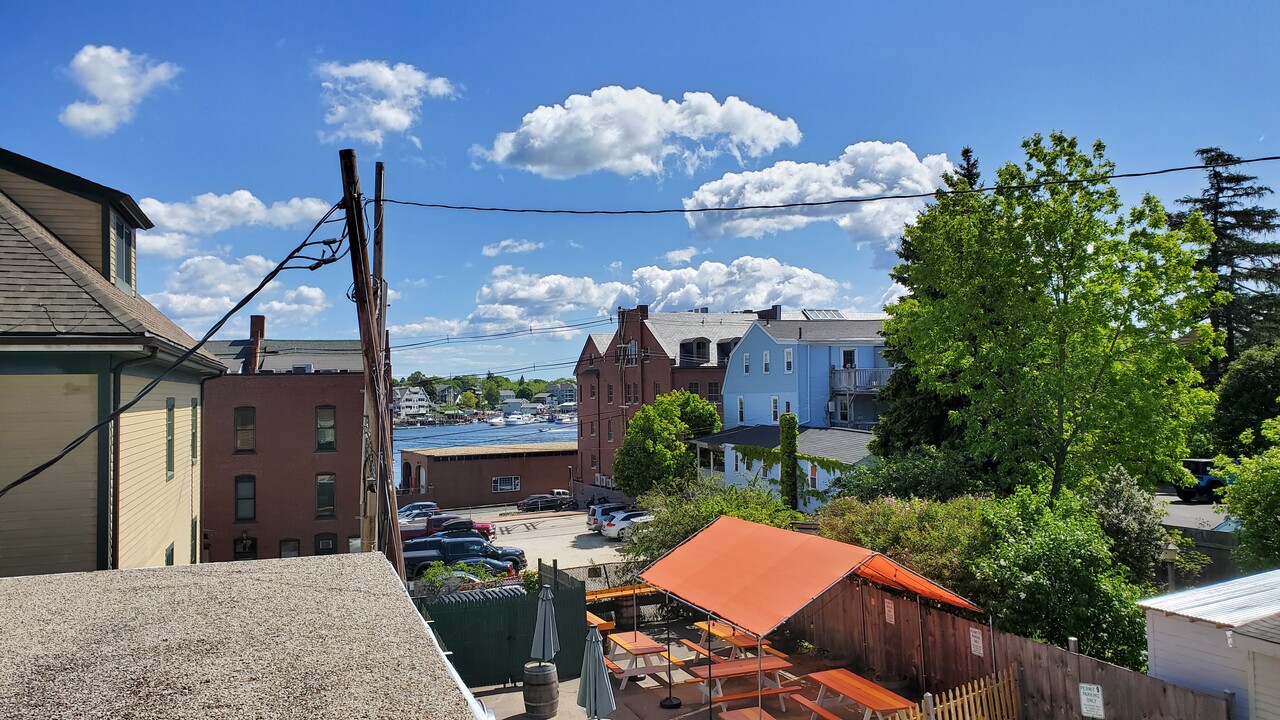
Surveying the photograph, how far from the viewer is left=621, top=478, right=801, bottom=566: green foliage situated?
72.4ft

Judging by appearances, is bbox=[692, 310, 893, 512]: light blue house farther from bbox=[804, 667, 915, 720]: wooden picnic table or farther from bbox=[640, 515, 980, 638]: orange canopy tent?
bbox=[804, 667, 915, 720]: wooden picnic table

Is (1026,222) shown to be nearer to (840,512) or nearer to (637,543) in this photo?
(840,512)

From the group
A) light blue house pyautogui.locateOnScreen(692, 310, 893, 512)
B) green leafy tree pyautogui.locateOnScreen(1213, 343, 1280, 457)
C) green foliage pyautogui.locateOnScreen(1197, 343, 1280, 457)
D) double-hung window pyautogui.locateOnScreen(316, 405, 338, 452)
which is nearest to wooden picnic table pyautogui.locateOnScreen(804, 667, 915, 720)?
light blue house pyautogui.locateOnScreen(692, 310, 893, 512)

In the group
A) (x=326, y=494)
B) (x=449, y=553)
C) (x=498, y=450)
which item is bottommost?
(x=449, y=553)

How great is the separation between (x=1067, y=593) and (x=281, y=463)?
30976 millimetres

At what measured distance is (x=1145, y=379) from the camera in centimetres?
2098

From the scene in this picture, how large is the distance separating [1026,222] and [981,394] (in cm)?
464

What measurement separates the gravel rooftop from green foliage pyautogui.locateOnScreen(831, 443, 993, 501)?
17.6 meters

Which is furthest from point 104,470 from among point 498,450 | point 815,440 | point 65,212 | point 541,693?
point 498,450

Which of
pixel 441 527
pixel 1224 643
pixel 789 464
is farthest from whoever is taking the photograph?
pixel 441 527

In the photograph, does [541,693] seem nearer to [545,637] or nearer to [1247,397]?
[545,637]

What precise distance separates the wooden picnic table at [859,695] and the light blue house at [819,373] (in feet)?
105

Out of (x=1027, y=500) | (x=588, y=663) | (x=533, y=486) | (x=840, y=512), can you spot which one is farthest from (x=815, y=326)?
(x=588, y=663)

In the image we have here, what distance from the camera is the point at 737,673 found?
15.0 m
